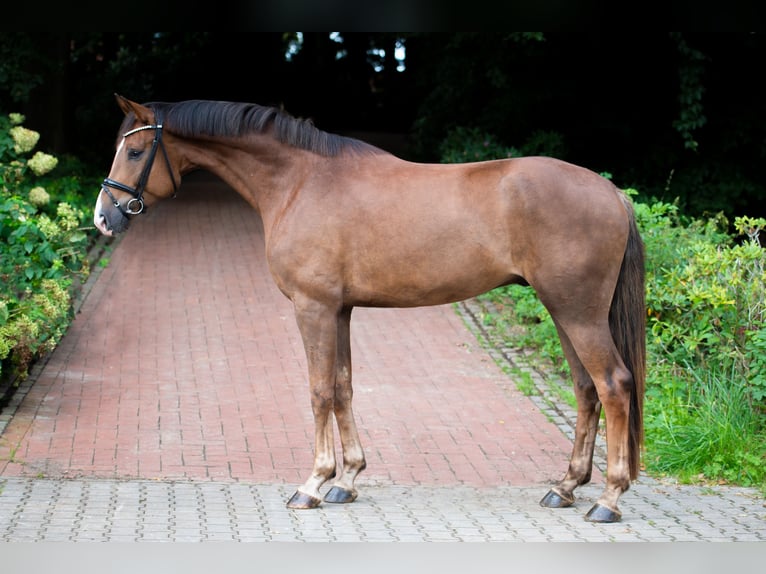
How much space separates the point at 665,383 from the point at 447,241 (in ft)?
9.79

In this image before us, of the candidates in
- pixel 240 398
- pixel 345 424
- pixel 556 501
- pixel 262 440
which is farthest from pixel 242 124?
pixel 240 398

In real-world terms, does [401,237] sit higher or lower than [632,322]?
higher

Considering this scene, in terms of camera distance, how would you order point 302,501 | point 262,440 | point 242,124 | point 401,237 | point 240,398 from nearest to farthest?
1. point 401,237
2. point 302,501
3. point 242,124
4. point 262,440
5. point 240,398

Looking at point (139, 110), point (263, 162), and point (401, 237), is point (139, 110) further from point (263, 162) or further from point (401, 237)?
point (401, 237)

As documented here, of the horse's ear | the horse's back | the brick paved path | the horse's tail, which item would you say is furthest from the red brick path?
the horse's ear

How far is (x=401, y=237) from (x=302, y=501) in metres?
1.64

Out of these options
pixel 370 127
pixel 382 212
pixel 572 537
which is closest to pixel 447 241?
pixel 382 212

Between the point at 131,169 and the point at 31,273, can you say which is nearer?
the point at 131,169

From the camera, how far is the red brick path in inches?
261

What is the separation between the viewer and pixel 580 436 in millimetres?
5867

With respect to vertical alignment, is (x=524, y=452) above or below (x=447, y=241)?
below

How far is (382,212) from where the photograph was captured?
560 cm

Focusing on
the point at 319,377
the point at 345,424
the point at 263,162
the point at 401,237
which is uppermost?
the point at 263,162

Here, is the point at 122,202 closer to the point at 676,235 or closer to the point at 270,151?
the point at 270,151
